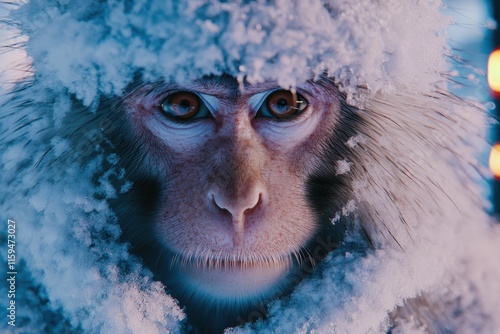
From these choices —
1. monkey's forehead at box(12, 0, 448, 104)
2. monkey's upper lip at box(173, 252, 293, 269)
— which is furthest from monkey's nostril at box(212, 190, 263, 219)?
monkey's forehead at box(12, 0, 448, 104)

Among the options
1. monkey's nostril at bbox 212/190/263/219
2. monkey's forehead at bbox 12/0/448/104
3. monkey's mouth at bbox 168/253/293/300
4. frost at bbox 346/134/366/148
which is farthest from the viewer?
frost at bbox 346/134/366/148

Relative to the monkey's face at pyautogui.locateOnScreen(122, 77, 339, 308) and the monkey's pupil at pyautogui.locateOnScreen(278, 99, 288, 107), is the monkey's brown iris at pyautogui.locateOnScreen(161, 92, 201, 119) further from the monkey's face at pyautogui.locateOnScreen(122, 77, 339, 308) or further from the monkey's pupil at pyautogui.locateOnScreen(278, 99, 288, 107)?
the monkey's pupil at pyautogui.locateOnScreen(278, 99, 288, 107)

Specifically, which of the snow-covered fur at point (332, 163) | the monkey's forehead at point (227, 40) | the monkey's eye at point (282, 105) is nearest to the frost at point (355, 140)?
the snow-covered fur at point (332, 163)

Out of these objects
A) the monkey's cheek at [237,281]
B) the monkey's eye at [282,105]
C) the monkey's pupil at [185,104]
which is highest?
the monkey's eye at [282,105]

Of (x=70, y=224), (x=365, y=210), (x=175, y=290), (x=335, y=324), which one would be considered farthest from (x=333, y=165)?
(x=70, y=224)

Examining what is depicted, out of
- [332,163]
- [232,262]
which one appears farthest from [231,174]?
[332,163]

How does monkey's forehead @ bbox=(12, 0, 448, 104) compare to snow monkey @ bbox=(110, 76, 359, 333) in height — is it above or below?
above

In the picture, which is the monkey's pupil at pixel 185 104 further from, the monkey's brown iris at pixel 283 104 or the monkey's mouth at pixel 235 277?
the monkey's mouth at pixel 235 277

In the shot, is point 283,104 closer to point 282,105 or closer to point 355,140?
point 282,105
